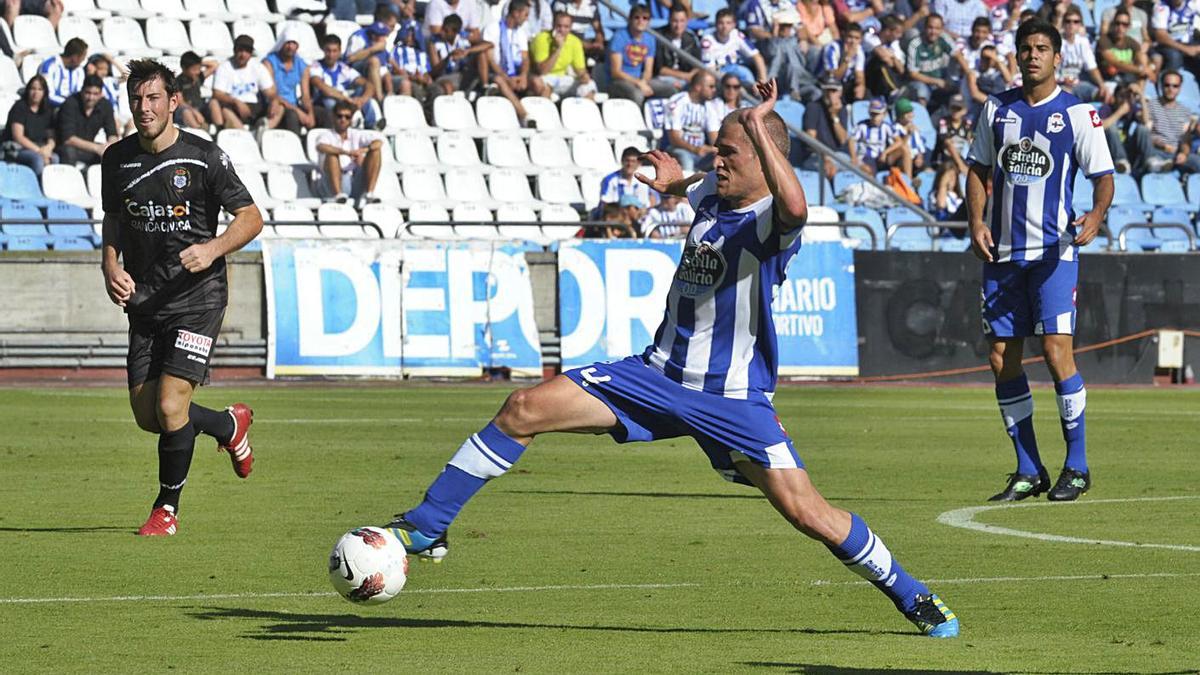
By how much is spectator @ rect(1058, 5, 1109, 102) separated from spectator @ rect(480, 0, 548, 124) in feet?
24.9

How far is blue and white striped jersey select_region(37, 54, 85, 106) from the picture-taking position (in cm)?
2384

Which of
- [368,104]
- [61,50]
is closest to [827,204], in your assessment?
[368,104]

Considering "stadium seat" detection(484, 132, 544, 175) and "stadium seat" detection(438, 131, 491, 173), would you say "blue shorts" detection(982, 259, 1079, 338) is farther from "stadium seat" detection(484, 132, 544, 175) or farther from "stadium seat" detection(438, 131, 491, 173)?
"stadium seat" detection(484, 132, 544, 175)

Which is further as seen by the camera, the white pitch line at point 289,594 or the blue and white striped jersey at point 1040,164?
the blue and white striped jersey at point 1040,164

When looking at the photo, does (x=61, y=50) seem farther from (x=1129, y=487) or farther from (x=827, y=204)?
(x=1129, y=487)

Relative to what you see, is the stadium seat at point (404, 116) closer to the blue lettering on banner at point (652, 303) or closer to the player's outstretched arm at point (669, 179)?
the blue lettering on banner at point (652, 303)

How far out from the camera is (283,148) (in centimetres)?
2492

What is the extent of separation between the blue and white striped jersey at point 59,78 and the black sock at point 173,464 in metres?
14.9

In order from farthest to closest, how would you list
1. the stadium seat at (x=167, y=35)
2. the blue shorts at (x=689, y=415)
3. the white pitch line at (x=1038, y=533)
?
1. the stadium seat at (x=167, y=35)
2. the white pitch line at (x=1038, y=533)
3. the blue shorts at (x=689, y=415)

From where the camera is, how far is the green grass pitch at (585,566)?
6.30 m

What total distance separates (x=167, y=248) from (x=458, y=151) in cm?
1667

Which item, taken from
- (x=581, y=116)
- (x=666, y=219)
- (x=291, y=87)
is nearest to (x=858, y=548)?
(x=666, y=219)

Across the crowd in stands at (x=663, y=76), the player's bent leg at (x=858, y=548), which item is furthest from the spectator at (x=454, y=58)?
the player's bent leg at (x=858, y=548)

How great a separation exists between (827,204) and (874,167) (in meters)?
1.29
